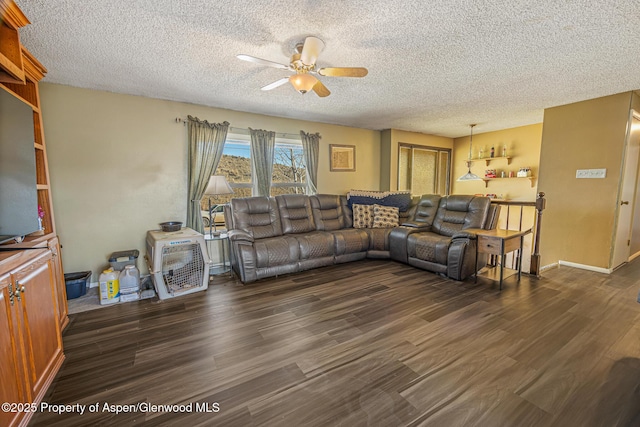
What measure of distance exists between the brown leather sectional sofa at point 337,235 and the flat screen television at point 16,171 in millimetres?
1761

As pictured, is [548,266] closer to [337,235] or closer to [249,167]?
[337,235]

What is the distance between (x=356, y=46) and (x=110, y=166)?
10.6ft

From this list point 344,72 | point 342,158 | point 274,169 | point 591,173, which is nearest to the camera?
point 344,72

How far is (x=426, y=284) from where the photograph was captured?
122 inches

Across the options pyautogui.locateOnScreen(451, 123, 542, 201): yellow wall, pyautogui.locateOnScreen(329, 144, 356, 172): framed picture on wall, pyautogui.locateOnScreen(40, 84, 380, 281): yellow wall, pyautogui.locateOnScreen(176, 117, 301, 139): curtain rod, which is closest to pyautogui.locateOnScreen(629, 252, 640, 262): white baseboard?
pyautogui.locateOnScreen(451, 123, 542, 201): yellow wall

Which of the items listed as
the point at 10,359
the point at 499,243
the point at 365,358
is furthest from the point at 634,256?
the point at 10,359

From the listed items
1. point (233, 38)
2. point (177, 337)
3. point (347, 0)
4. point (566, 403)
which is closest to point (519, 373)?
point (566, 403)

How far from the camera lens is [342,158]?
5.21m

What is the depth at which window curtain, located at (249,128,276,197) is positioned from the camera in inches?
165

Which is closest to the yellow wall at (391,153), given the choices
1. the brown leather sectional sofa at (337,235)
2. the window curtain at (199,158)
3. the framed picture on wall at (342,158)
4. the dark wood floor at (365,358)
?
the framed picture on wall at (342,158)

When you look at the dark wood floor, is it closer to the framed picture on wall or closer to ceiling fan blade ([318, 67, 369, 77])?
ceiling fan blade ([318, 67, 369, 77])

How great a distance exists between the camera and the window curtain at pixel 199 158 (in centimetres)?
367

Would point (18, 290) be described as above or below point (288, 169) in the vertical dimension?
below

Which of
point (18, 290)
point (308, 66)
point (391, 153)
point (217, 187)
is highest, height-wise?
point (308, 66)
